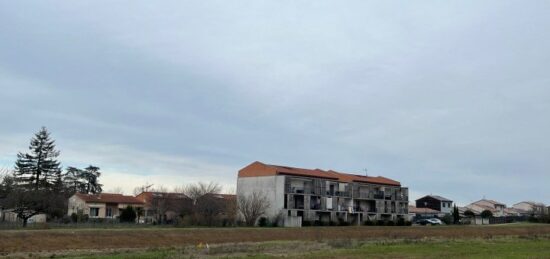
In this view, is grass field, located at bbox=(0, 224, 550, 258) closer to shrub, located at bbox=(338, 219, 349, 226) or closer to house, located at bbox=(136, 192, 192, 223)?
house, located at bbox=(136, 192, 192, 223)

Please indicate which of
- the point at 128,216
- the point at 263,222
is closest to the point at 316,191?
the point at 263,222

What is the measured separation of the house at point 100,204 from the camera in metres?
100

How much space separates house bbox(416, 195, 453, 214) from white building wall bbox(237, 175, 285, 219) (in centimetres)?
7854

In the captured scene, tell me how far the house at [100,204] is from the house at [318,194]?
819 inches

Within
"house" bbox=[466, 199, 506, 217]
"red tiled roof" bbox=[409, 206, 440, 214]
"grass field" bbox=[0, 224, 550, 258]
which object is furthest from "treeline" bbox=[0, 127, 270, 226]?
"house" bbox=[466, 199, 506, 217]

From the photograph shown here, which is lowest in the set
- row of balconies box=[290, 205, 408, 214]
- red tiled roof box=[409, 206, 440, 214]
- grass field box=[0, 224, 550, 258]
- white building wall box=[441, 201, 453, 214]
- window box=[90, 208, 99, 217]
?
grass field box=[0, 224, 550, 258]

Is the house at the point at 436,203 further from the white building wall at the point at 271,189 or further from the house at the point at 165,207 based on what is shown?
the house at the point at 165,207

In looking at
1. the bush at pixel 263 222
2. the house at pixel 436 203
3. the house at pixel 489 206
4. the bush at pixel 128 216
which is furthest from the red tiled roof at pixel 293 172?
the house at pixel 489 206

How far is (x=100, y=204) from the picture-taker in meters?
102

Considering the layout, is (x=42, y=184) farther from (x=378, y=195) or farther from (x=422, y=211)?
(x=422, y=211)

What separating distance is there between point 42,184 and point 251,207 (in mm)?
39917

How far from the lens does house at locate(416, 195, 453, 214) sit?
167000 mm

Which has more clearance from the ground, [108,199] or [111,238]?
[108,199]

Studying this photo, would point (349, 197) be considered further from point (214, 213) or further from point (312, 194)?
point (214, 213)
